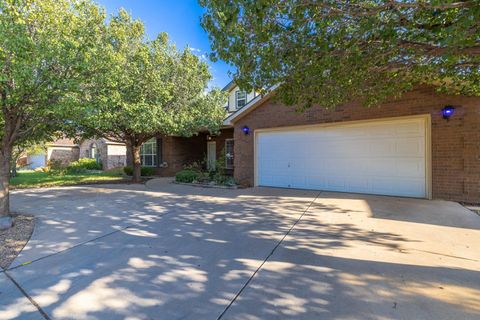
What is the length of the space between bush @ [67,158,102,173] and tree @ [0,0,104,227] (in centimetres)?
1710

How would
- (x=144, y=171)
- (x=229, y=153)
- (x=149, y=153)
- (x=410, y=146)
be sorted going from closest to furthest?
(x=410, y=146) < (x=229, y=153) < (x=144, y=171) < (x=149, y=153)

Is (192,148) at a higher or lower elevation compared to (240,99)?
lower

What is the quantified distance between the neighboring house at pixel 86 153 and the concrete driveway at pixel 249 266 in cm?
1775

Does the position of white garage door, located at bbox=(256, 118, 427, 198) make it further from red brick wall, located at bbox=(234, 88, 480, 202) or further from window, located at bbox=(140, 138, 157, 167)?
window, located at bbox=(140, 138, 157, 167)

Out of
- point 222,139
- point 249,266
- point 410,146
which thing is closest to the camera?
point 249,266

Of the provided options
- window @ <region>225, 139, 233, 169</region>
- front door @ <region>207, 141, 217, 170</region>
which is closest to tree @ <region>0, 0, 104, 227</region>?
window @ <region>225, 139, 233, 169</region>

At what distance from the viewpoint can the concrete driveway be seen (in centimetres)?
254

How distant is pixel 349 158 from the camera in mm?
9062

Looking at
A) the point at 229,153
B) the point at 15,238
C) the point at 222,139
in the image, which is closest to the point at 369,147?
the point at 229,153

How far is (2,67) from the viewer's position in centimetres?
463

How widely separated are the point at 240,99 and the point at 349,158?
1008 centimetres

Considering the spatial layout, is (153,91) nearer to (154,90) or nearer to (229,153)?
(154,90)

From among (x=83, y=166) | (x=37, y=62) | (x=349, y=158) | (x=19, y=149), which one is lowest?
(x=83, y=166)

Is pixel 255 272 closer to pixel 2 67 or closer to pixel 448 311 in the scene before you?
pixel 448 311
